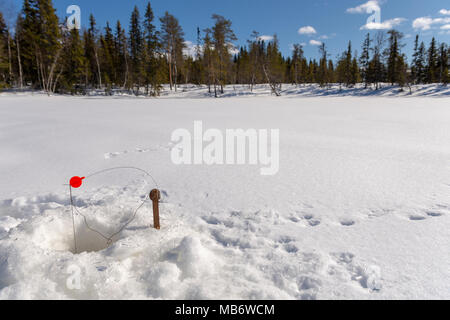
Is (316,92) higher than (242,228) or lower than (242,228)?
higher

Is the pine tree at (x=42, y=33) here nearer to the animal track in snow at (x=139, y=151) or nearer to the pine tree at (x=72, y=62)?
the pine tree at (x=72, y=62)

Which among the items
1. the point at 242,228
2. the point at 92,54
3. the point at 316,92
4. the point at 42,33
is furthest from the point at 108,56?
the point at 242,228

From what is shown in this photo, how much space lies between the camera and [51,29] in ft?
85.3

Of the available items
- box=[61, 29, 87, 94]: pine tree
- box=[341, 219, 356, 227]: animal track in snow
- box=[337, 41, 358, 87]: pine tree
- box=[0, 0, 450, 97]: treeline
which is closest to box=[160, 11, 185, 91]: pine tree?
box=[0, 0, 450, 97]: treeline

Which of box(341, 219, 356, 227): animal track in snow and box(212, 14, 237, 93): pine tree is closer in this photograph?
box(341, 219, 356, 227): animal track in snow

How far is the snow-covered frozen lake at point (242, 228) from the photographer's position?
1.79 metres

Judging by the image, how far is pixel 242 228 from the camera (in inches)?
103

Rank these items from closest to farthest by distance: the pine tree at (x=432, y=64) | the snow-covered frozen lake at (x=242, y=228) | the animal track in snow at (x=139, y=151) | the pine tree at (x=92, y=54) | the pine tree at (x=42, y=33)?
the snow-covered frozen lake at (x=242, y=228) → the animal track in snow at (x=139, y=151) → the pine tree at (x=42, y=33) → the pine tree at (x=92, y=54) → the pine tree at (x=432, y=64)

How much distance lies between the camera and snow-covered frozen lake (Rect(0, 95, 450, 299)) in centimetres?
179

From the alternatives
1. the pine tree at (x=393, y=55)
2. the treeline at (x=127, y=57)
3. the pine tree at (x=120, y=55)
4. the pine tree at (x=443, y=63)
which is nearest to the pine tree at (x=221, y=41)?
the treeline at (x=127, y=57)

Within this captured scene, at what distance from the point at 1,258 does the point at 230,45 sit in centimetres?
3219

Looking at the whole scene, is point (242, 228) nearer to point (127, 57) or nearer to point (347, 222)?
point (347, 222)

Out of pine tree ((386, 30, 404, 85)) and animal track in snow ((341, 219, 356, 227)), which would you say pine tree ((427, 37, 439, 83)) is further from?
animal track in snow ((341, 219, 356, 227))
